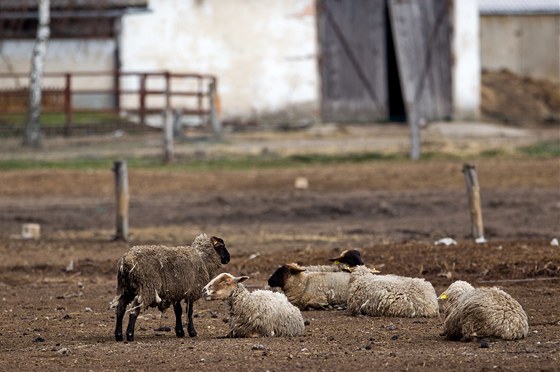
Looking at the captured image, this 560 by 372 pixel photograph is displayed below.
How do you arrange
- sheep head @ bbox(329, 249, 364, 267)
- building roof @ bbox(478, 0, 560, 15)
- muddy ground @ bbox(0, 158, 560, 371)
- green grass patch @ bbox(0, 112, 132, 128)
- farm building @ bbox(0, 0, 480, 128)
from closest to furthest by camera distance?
muddy ground @ bbox(0, 158, 560, 371) < sheep head @ bbox(329, 249, 364, 267) < green grass patch @ bbox(0, 112, 132, 128) < farm building @ bbox(0, 0, 480, 128) < building roof @ bbox(478, 0, 560, 15)

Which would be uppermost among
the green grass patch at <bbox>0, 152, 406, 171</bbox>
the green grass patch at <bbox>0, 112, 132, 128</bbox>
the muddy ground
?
the green grass patch at <bbox>0, 112, 132, 128</bbox>

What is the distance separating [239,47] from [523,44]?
13.4 metres

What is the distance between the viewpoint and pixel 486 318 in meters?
10.2

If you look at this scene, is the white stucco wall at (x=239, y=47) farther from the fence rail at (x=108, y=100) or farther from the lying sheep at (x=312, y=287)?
the lying sheep at (x=312, y=287)

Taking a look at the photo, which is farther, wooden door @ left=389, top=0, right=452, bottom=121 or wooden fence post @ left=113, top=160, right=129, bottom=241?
wooden door @ left=389, top=0, right=452, bottom=121

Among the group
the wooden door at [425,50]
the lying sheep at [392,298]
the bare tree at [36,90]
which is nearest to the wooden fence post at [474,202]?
the lying sheep at [392,298]

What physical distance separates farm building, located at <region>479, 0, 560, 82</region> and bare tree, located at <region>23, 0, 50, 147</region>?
19061 millimetres

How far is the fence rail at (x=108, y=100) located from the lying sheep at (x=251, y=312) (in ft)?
64.8

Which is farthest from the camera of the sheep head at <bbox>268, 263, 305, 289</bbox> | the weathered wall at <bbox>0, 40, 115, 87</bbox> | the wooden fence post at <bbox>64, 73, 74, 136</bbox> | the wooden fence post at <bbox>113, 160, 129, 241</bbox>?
the weathered wall at <bbox>0, 40, 115, 87</bbox>

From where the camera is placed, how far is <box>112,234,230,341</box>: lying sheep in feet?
34.3

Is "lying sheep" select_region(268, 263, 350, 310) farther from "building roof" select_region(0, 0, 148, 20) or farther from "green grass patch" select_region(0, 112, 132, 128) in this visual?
"building roof" select_region(0, 0, 148, 20)

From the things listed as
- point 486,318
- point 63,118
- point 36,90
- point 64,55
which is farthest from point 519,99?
point 486,318

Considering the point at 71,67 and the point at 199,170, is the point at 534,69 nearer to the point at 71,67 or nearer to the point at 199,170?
the point at 71,67

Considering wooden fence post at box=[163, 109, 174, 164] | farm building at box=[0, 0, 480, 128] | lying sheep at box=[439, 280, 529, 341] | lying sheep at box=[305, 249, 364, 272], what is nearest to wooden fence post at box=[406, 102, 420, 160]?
wooden fence post at box=[163, 109, 174, 164]
